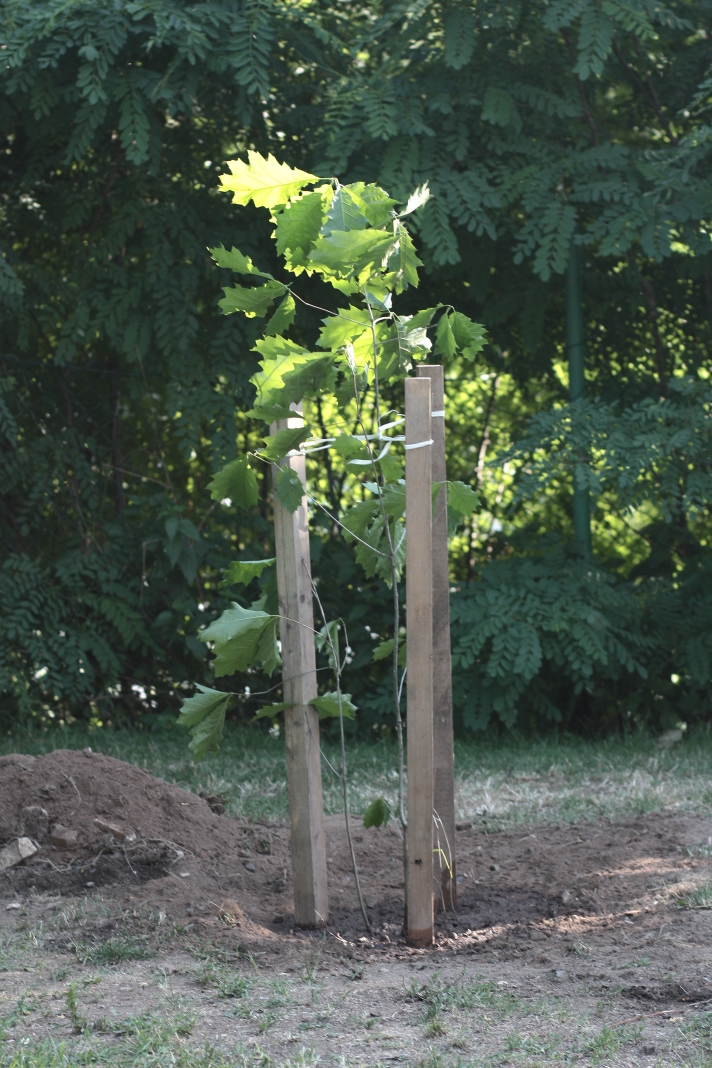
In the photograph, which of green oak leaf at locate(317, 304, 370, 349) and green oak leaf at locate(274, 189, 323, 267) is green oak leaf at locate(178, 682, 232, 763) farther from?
green oak leaf at locate(274, 189, 323, 267)

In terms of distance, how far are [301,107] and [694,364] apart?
260 centimetres

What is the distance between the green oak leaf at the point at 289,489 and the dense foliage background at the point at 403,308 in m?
2.63

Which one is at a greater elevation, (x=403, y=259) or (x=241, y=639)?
(x=403, y=259)

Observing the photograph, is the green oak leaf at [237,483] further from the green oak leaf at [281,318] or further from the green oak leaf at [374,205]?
the green oak leaf at [374,205]

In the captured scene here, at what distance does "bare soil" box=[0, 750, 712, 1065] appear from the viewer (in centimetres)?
258

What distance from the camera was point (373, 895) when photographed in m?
3.30

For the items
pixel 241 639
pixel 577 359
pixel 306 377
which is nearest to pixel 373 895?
pixel 241 639

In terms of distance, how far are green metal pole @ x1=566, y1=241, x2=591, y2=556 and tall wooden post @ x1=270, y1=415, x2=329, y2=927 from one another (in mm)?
3281

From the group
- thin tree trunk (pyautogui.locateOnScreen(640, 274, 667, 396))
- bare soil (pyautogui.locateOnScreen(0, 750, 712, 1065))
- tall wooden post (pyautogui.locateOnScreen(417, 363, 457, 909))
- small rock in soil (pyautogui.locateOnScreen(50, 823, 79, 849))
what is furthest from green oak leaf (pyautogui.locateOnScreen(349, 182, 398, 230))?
thin tree trunk (pyautogui.locateOnScreen(640, 274, 667, 396))

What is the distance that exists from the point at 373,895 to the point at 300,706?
80cm

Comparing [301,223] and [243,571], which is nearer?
[301,223]

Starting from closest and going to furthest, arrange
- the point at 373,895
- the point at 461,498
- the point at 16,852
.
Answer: the point at 461,498 → the point at 373,895 → the point at 16,852

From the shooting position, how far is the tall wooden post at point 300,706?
291 cm

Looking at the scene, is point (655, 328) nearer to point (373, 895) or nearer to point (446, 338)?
point (446, 338)
